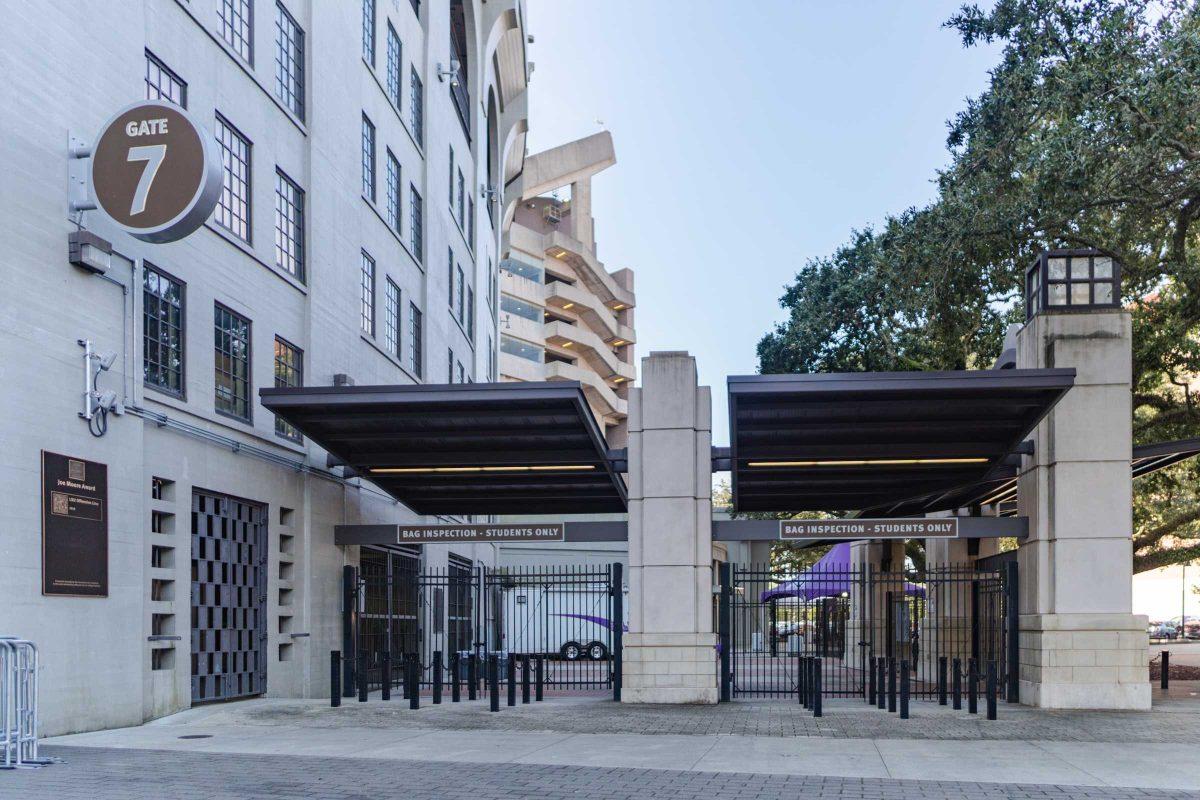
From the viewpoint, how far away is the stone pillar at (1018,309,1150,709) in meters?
19.8

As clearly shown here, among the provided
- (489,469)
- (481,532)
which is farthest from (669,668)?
(489,469)

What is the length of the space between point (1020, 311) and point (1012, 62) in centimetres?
1071

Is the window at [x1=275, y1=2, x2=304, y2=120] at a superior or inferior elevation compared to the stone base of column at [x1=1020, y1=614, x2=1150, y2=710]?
superior

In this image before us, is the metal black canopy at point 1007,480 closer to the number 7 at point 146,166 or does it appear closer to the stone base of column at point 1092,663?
the stone base of column at point 1092,663

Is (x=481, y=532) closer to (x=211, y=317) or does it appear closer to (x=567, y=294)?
(x=211, y=317)

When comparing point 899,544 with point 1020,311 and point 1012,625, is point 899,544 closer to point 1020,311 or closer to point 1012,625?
point 1020,311

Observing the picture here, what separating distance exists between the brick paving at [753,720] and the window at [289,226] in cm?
764

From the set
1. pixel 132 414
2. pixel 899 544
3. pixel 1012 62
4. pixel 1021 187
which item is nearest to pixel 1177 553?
pixel 899 544

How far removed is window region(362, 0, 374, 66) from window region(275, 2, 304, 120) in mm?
3692

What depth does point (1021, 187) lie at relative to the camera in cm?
2441

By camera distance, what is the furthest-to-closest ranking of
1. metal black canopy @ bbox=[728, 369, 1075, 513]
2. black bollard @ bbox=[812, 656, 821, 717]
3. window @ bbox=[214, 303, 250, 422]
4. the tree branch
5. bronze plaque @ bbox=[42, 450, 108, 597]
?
1. the tree branch
2. window @ bbox=[214, 303, 250, 422]
3. metal black canopy @ bbox=[728, 369, 1075, 513]
4. black bollard @ bbox=[812, 656, 821, 717]
5. bronze plaque @ bbox=[42, 450, 108, 597]

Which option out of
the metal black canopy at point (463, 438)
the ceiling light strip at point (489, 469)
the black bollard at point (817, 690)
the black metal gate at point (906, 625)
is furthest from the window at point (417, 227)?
the black bollard at point (817, 690)

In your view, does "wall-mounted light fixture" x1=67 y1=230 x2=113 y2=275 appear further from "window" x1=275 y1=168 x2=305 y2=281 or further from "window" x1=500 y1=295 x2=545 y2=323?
"window" x1=500 y1=295 x2=545 y2=323

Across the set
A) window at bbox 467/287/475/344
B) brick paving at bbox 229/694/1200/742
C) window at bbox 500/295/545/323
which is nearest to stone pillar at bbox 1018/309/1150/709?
brick paving at bbox 229/694/1200/742
